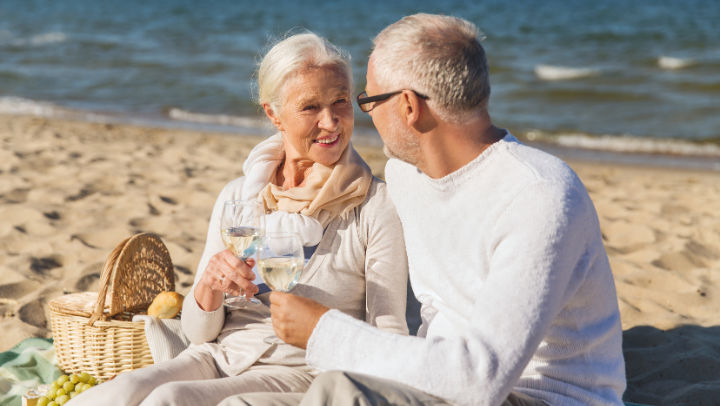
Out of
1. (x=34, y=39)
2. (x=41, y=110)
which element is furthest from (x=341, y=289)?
(x=34, y=39)

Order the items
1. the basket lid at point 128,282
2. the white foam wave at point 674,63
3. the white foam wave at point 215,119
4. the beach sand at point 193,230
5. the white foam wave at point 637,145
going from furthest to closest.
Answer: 1. the white foam wave at point 674,63
2. the white foam wave at point 215,119
3. the white foam wave at point 637,145
4. the beach sand at point 193,230
5. the basket lid at point 128,282

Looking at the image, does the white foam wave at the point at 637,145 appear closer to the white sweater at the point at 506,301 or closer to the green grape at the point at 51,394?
the white sweater at the point at 506,301

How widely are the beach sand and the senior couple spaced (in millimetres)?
1589

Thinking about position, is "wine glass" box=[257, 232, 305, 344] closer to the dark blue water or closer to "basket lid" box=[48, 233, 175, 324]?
"basket lid" box=[48, 233, 175, 324]

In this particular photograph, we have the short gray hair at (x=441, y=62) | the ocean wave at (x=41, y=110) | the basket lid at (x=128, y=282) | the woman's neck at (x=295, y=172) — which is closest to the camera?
the short gray hair at (x=441, y=62)

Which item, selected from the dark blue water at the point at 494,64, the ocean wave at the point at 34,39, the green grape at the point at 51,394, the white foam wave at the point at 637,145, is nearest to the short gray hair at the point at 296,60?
the green grape at the point at 51,394

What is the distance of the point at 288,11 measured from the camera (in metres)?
29.2

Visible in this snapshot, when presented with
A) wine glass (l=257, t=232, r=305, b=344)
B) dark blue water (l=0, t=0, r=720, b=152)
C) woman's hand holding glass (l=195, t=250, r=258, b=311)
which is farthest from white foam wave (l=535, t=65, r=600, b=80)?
wine glass (l=257, t=232, r=305, b=344)

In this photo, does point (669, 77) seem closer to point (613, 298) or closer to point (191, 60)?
point (191, 60)

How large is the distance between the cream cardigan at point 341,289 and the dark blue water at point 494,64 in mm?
4816

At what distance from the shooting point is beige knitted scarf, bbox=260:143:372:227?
2459mm

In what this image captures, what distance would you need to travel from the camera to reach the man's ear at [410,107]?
1.87 m

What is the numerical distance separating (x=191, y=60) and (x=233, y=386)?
15.0m

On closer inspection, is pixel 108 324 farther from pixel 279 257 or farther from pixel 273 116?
pixel 279 257
